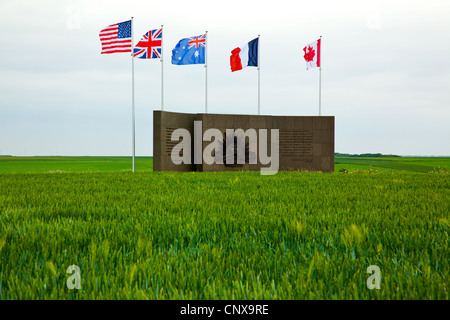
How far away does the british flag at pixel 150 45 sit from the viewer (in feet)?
63.2

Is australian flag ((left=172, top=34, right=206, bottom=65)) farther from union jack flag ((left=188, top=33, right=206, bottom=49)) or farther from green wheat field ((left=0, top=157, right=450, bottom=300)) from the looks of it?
green wheat field ((left=0, top=157, right=450, bottom=300))

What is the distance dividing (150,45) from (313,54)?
33.4ft

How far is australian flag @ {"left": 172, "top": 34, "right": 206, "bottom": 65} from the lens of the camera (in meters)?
20.4

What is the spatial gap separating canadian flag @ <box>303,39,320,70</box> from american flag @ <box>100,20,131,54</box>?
441 inches

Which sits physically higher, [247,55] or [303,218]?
[247,55]

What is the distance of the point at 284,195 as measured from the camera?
578 cm

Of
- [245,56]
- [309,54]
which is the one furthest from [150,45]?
[309,54]

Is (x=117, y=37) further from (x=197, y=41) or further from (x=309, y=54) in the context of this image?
(x=309, y=54)

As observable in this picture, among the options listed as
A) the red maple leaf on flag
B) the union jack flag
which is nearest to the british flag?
the union jack flag

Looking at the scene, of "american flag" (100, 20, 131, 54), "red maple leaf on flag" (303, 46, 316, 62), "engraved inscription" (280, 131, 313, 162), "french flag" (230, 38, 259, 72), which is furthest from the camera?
"red maple leaf on flag" (303, 46, 316, 62)

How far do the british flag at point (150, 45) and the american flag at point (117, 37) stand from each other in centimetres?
141
